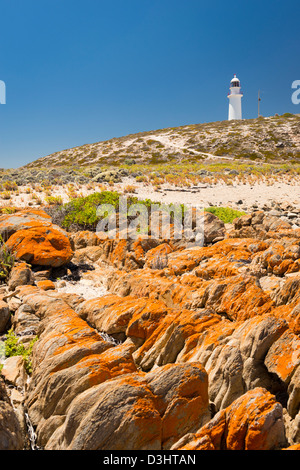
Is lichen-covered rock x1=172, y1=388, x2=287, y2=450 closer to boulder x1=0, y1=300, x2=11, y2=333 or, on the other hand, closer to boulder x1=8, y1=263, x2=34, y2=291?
boulder x1=0, y1=300, x2=11, y2=333

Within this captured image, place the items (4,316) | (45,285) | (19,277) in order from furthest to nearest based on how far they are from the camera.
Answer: (45,285) < (19,277) < (4,316)

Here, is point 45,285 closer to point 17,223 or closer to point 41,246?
point 41,246

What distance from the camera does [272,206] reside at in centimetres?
1939

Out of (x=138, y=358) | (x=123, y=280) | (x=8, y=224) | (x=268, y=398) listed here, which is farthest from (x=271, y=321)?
(x=8, y=224)

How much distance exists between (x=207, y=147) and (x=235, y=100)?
33.7 meters

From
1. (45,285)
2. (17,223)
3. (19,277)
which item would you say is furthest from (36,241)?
(45,285)

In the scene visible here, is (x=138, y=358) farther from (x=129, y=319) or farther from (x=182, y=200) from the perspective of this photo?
(x=182, y=200)

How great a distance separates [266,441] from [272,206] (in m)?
17.5

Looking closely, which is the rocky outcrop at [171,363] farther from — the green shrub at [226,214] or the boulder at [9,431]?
the green shrub at [226,214]

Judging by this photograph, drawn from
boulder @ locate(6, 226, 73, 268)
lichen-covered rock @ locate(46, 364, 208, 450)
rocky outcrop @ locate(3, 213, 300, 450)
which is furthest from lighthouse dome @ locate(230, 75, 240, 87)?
lichen-covered rock @ locate(46, 364, 208, 450)

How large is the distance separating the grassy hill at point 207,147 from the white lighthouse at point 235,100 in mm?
8123

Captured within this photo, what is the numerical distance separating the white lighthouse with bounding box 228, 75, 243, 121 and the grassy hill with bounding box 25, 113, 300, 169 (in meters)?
8.12

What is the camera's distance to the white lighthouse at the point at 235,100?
90250 mm

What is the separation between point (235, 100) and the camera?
301 ft
